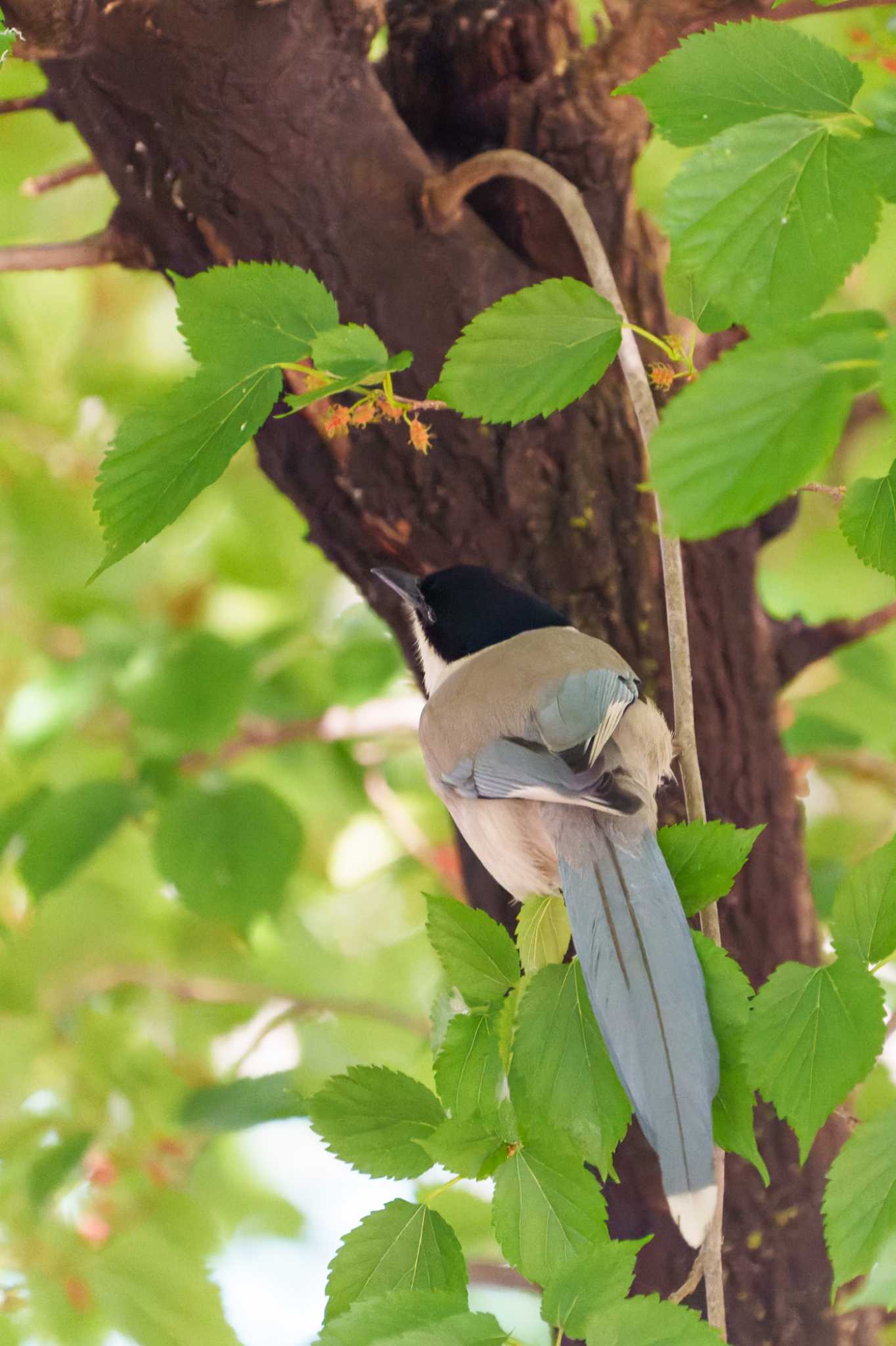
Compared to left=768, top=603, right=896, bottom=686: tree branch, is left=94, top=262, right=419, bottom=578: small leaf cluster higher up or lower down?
higher up

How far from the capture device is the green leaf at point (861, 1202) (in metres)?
0.60

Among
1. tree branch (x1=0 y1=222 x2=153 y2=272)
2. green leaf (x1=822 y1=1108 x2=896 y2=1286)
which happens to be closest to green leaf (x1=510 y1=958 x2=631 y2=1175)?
green leaf (x1=822 y1=1108 x2=896 y2=1286)

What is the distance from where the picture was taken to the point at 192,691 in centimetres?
164

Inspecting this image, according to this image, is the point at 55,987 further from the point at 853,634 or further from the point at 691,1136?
the point at 691,1136

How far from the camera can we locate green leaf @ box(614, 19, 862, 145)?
1.91 feet

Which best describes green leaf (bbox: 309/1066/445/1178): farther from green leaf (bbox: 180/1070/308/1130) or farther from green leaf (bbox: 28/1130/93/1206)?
green leaf (bbox: 28/1130/93/1206)

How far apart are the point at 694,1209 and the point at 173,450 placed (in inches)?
→ 18.5

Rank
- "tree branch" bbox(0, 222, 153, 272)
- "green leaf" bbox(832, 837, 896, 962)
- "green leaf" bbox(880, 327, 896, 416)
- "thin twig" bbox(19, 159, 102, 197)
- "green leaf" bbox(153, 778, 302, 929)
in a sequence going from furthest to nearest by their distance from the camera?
"green leaf" bbox(153, 778, 302, 929)
"thin twig" bbox(19, 159, 102, 197)
"tree branch" bbox(0, 222, 153, 272)
"green leaf" bbox(832, 837, 896, 962)
"green leaf" bbox(880, 327, 896, 416)

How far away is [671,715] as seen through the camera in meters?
1.06

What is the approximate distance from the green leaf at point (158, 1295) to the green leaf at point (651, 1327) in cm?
77

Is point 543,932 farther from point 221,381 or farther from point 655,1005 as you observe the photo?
point 221,381

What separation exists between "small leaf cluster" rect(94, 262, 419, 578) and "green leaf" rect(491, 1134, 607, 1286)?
390mm

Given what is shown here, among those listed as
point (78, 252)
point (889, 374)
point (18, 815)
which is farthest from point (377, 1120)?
point (18, 815)

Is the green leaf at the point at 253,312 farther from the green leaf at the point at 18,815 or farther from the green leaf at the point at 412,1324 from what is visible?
the green leaf at the point at 18,815
